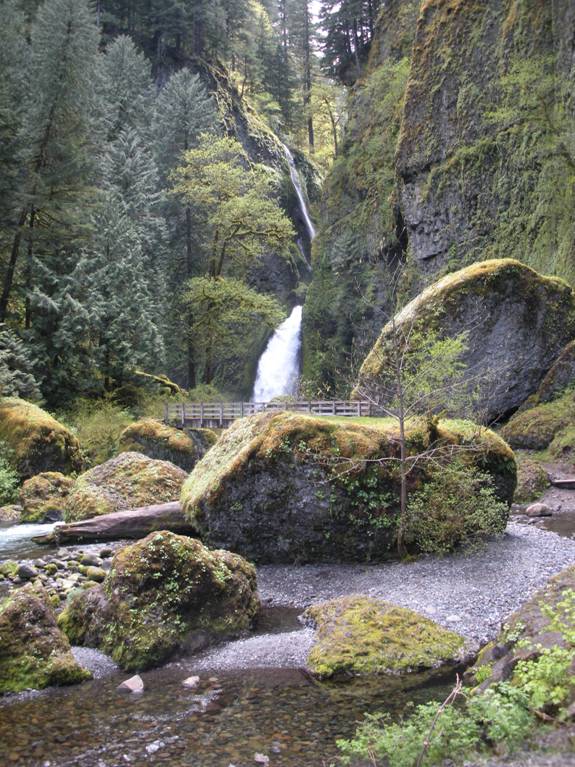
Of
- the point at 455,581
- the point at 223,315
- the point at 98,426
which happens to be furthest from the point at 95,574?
the point at 223,315

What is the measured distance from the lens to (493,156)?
27328 millimetres

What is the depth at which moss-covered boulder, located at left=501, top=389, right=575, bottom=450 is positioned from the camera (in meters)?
19.6

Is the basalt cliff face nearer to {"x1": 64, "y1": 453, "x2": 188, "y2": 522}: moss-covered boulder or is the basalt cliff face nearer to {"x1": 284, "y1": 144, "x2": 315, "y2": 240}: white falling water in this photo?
{"x1": 64, "y1": 453, "x2": 188, "y2": 522}: moss-covered boulder

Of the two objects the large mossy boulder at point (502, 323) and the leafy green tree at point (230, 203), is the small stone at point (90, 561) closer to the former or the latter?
the large mossy boulder at point (502, 323)

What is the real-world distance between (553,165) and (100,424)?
20.9m

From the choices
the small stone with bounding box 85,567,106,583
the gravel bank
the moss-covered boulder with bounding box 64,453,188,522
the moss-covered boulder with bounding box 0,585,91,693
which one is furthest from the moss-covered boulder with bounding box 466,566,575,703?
the moss-covered boulder with bounding box 64,453,188,522

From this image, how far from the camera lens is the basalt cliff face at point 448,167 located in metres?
25.0

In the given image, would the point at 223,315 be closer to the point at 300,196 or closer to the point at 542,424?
the point at 542,424

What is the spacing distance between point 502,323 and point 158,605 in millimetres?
16929

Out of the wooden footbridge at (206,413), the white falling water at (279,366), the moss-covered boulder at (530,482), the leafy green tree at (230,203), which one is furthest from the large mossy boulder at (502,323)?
the white falling water at (279,366)

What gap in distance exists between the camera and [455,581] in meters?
9.59

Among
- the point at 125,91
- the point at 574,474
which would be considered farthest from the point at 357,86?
the point at 574,474

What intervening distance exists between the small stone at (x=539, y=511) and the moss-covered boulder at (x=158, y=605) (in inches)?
342

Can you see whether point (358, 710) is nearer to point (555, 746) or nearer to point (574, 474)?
point (555, 746)
